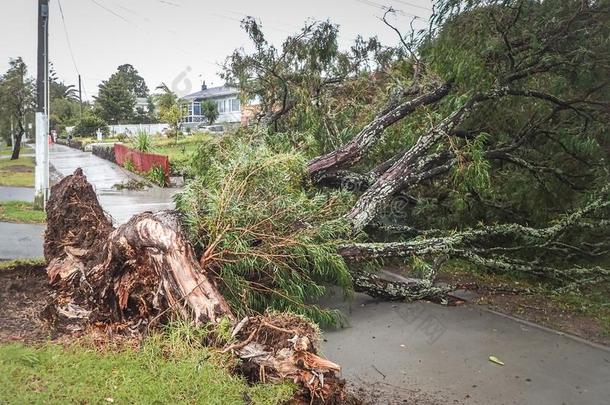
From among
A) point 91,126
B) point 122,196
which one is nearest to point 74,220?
point 122,196

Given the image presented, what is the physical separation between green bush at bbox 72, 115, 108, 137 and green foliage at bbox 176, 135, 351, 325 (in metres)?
44.6

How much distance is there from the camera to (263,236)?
191 inches

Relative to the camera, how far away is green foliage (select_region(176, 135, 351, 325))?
4738 millimetres

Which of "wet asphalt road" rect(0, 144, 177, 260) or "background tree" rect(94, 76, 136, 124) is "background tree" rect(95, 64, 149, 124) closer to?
"background tree" rect(94, 76, 136, 124)

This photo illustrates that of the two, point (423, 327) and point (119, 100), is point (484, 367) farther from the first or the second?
point (119, 100)

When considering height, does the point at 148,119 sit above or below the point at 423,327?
above

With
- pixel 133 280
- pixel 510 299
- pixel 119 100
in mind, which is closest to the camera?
pixel 133 280

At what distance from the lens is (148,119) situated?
5169cm

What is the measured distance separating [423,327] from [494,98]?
348cm

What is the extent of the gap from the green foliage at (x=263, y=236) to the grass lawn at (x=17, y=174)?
46.6 feet

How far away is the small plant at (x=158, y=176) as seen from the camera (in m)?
16.8

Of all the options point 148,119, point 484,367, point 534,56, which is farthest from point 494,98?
point 148,119

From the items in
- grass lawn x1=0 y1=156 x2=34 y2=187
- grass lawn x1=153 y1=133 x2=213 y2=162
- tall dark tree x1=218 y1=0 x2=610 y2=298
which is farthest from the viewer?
grass lawn x1=0 y1=156 x2=34 y2=187

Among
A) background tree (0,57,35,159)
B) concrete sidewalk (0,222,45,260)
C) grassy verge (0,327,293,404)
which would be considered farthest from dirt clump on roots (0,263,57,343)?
background tree (0,57,35,159)
